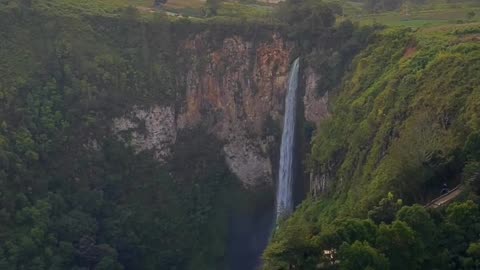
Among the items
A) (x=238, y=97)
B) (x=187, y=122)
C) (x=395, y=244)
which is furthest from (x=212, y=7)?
(x=395, y=244)

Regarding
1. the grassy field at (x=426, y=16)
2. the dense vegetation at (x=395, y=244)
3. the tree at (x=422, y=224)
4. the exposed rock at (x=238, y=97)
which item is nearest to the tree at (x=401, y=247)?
the dense vegetation at (x=395, y=244)

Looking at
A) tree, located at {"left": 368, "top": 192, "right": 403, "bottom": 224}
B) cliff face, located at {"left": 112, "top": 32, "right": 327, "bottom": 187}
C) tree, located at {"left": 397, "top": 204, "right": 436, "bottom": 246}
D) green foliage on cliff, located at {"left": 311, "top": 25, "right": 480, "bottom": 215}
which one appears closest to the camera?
tree, located at {"left": 397, "top": 204, "right": 436, "bottom": 246}

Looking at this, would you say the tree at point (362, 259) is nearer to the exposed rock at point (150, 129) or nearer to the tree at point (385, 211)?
the tree at point (385, 211)

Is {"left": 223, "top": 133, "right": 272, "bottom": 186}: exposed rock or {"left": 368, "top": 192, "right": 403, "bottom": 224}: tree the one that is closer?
{"left": 368, "top": 192, "right": 403, "bottom": 224}: tree

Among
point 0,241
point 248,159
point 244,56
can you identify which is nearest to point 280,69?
point 244,56

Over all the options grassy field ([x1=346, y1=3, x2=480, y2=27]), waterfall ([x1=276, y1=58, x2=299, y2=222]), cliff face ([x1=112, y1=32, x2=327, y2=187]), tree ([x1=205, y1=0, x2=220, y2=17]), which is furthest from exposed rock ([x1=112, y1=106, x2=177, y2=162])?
grassy field ([x1=346, y1=3, x2=480, y2=27])

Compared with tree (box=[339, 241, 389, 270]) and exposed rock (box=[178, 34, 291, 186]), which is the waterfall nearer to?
exposed rock (box=[178, 34, 291, 186])

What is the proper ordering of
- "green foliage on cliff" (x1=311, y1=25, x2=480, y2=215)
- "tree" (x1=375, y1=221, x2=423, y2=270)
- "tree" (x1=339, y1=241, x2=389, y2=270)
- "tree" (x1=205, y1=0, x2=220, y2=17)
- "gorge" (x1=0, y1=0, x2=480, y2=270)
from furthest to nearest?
"tree" (x1=205, y1=0, x2=220, y2=17), "gorge" (x1=0, y1=0, x2=480, y2=270), "green foliage on cliff" (x1=311, y1=25, x2=480, y2=215), "tree" (x1=375, y1=221, x2=423, y2=270), "tree" (x1=339, y1=241, x2=389, y2=270)

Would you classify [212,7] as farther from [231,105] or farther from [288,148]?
[288,148]
